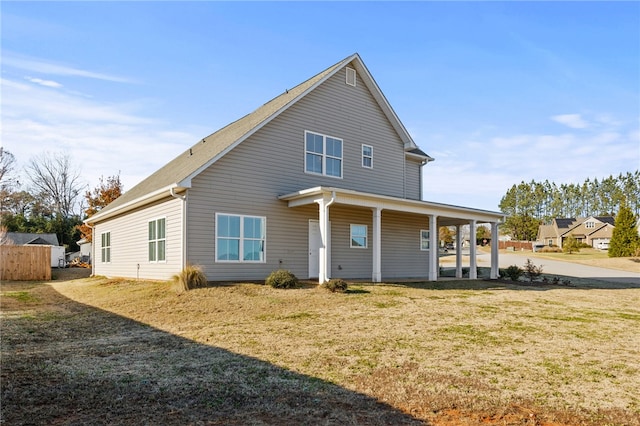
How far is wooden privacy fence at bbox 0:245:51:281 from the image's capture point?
23.7 meters

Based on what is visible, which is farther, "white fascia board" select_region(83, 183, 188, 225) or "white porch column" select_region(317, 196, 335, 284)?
"white porch column" select_region(317, 196, 335, 284)

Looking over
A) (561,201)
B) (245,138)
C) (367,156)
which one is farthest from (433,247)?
(561,201)

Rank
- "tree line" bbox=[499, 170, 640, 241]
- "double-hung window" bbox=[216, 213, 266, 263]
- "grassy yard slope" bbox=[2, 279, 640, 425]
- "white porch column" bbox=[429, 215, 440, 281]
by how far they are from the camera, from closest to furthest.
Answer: "grassy yard slope" bbox=[2, 279, 640, 425] → "double-hung window" bbox=[216, 213, 266, 263] → "white porch column" bbox=[429, 215, 440, 281] → "tree line" bbox=[499, 170, 640, 241]

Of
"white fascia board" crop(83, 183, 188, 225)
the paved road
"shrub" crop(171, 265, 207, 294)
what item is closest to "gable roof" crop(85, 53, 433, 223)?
"white fascia board" crop(83, 183, 188, 225)

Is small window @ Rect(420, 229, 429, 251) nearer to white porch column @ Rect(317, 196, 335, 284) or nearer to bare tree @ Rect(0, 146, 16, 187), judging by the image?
white porch column @ Rect(317, 196, 335, 284)

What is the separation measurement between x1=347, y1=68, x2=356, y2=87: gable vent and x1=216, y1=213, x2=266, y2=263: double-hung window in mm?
7003

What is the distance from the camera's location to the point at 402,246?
67.7 feet

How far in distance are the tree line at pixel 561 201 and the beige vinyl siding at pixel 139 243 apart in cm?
7629

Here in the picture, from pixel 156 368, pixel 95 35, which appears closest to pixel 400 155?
pixel 95 35

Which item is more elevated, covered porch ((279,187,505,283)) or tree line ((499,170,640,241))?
tree line ((499,170,640,241))

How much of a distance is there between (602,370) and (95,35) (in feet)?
41.8

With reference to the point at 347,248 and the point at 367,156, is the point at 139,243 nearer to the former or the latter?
the point at 347,248

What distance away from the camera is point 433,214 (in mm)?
18531

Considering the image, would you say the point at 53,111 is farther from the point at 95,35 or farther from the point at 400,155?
the point at 400,155
